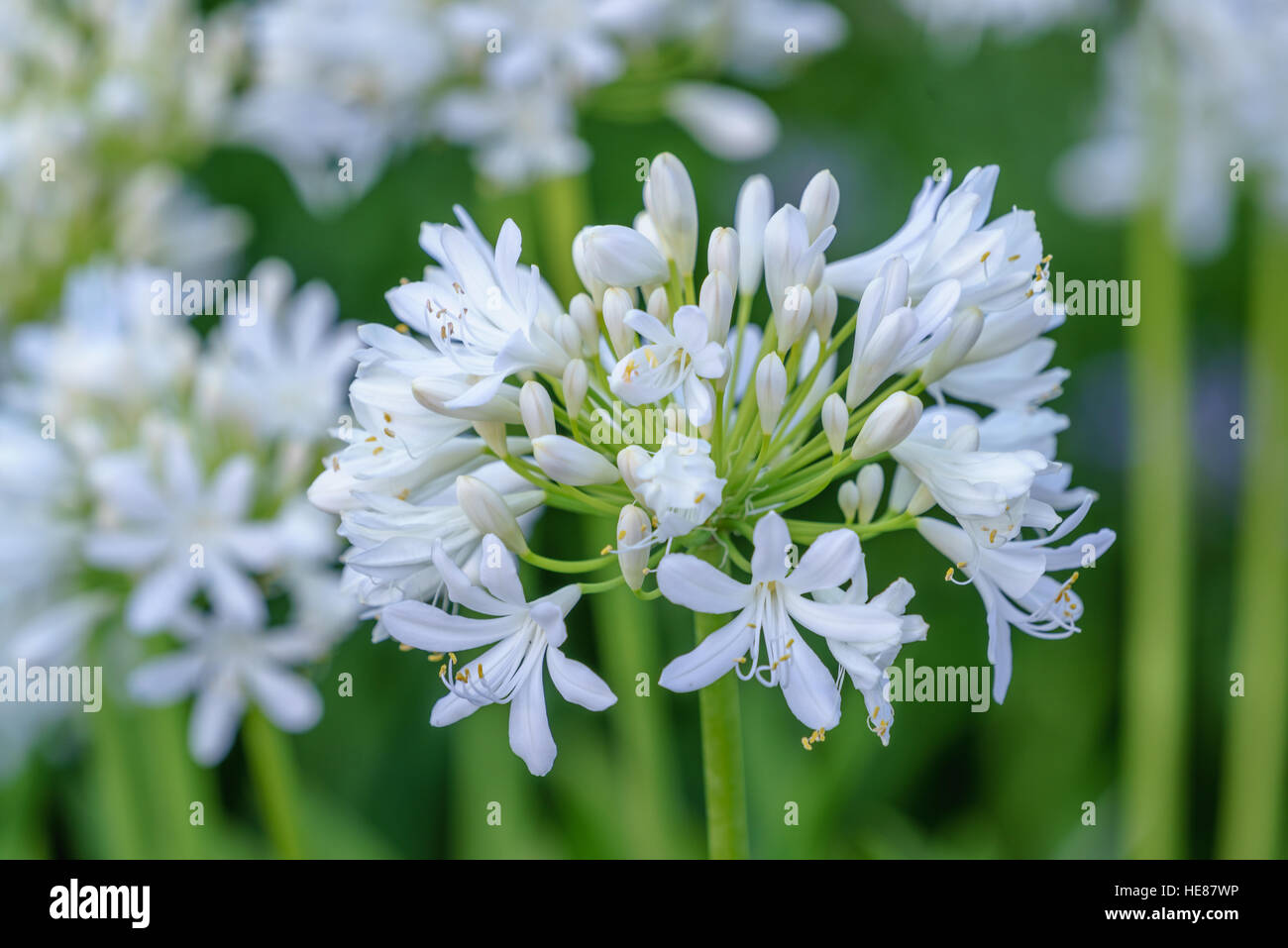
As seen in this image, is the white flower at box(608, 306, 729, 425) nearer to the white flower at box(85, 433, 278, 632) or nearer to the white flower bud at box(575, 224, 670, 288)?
the white flower bud at box(575, 224, 670, 288)

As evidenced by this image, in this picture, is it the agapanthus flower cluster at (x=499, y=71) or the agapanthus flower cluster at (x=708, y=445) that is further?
the agapanthus flower cluster at (x=499, y=71)

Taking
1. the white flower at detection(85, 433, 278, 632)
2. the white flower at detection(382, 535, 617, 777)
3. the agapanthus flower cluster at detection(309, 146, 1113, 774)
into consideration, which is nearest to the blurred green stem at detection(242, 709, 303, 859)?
the white flower at detection(85, 433, 278, 632)

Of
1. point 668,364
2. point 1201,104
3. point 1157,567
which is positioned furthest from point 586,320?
point 1201,104

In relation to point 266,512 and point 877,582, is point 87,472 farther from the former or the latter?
point 877,582

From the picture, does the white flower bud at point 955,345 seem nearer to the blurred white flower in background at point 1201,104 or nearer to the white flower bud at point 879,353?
the white flower bud at point 879,353

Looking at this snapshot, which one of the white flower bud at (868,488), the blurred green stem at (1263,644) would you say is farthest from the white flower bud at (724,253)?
the blurred green stem at (1263,644)
